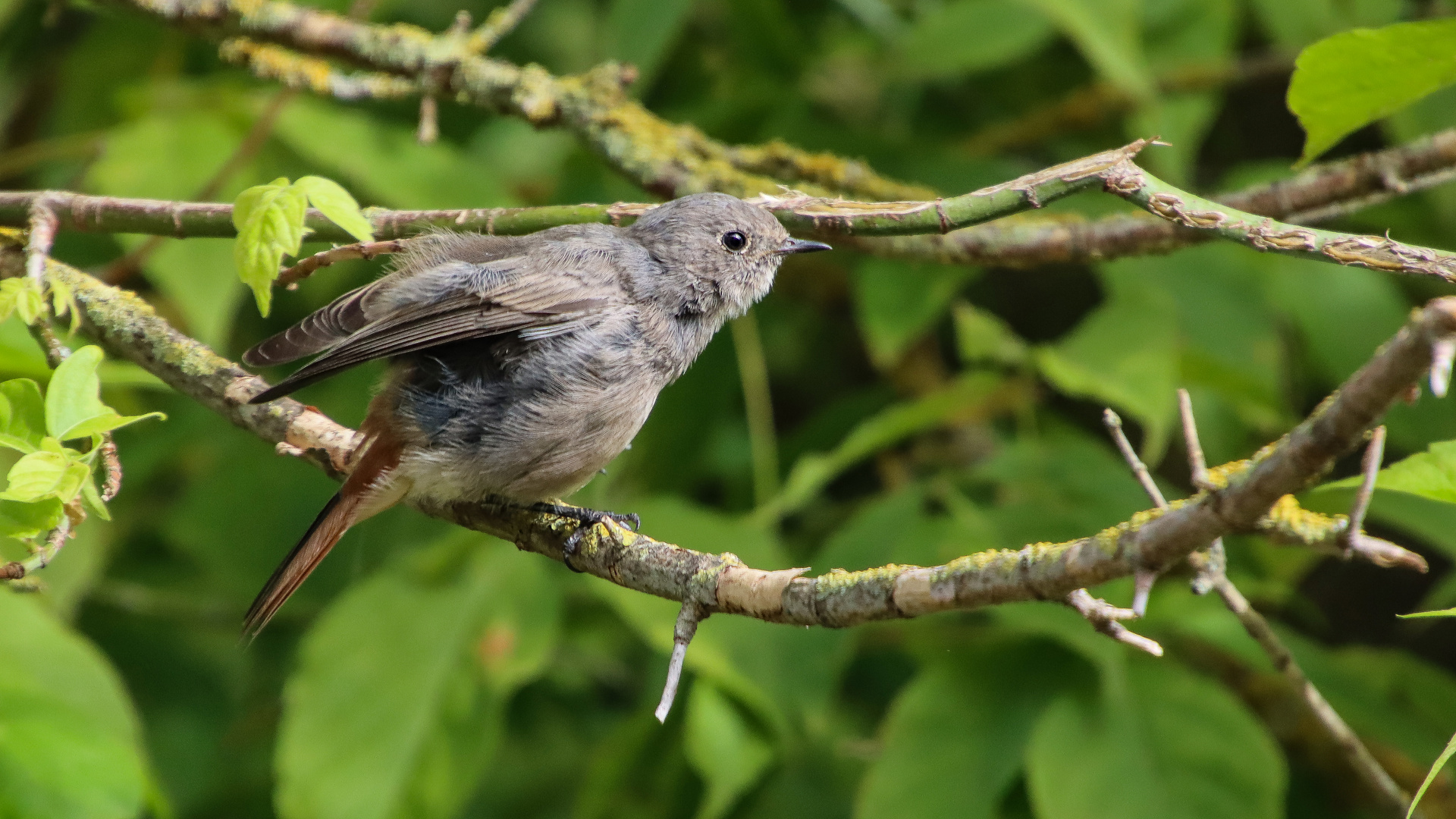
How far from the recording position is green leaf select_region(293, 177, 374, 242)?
2363 mm

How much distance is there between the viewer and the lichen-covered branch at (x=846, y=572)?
1.37 metres

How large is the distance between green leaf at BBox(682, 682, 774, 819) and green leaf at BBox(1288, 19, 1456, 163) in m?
2.14

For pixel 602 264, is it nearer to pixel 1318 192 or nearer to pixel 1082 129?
pixel 1318 192

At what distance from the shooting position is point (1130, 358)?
379 cm

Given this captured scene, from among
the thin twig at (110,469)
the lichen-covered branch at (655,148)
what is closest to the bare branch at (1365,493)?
the lichen-covered branch at (655,148)

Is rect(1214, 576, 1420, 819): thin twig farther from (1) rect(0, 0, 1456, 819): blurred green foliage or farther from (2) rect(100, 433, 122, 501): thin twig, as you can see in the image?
(2) rect(100, 433, 122, 501): thin twig

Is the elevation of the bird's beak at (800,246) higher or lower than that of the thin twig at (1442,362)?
lower

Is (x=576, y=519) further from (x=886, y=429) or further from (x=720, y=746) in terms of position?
(x=886, y=429)

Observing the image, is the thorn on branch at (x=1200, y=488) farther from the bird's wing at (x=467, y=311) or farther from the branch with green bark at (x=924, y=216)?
the bird's wing at (x=467, y=311)

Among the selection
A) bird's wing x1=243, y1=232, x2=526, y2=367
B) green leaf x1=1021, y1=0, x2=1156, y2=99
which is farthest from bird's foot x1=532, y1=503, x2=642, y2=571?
green leaf x1=1021, y1=0, x2=1156, y2=99

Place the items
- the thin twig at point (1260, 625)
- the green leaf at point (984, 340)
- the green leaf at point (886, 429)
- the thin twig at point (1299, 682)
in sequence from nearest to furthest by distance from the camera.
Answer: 1. the thin twig at point (1260, 625)
2. the thin twig at point (1299, 682)
3. the green leaf at point (886, 429)
4. the green leaf at point (984, 340)

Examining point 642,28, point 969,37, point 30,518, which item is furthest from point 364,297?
point 969,37

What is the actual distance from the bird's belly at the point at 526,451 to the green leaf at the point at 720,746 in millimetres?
802

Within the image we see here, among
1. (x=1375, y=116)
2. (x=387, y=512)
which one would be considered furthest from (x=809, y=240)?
(x=387, y=512)
